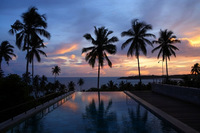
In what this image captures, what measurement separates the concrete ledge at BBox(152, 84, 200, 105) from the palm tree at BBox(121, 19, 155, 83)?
22.7 feet

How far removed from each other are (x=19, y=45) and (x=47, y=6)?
23.0 ft

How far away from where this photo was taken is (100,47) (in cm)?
2347

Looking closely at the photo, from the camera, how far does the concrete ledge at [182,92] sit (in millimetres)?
10482

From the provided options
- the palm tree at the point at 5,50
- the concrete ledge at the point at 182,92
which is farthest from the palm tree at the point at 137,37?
the palm tree at the point at 5,50

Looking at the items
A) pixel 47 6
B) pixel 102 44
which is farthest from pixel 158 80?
pixel 47 6

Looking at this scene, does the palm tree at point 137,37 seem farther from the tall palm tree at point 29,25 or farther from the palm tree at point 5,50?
the palm tree at point 5,50

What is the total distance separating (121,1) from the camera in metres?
15.8

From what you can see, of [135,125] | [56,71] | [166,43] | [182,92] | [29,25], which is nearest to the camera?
[135,125]

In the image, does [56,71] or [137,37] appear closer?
[137,37]

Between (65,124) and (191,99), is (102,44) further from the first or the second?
(65,124)

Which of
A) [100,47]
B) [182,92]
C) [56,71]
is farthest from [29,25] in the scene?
[56,71]

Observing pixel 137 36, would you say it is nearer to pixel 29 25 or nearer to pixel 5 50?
pixel 29 25

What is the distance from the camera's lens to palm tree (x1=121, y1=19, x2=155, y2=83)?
74.7ft

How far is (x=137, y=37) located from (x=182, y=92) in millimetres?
12203
